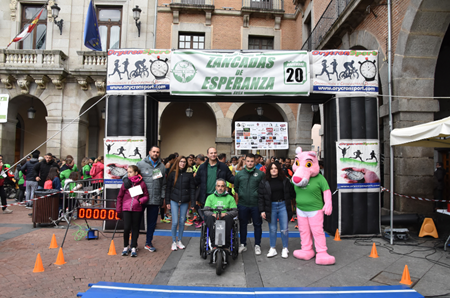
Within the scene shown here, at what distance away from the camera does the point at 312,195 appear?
17.3ft

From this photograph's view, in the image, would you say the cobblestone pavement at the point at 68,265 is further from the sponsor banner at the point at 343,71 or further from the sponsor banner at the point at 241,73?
the sponsor banner at the point at 343,71

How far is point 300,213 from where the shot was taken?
5391 mm

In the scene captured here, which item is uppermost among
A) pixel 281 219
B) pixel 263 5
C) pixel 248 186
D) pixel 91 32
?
pixel 263 5

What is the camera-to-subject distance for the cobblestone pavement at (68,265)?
406 centimetres

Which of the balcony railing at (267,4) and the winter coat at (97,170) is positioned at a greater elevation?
the balcony railing at (267,4)

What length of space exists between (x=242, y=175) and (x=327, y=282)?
90.9 inches

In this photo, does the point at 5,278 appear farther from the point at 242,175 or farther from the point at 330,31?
the point at 330,31

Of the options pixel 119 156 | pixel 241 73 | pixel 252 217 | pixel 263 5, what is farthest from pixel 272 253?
pixel 263 5

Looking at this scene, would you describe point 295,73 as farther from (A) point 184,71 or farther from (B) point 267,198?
(B) point 267,198

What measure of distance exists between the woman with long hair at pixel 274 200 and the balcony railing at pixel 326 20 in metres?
7.29

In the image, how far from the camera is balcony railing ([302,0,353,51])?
10383 mm

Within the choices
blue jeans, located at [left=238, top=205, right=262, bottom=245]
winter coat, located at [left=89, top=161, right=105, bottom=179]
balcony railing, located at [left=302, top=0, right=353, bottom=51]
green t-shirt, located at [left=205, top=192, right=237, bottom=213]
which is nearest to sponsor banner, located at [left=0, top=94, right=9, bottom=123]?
winter coat, located at [left=89, top=161, right=105, bottom=179]

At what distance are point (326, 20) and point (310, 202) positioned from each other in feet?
30.6

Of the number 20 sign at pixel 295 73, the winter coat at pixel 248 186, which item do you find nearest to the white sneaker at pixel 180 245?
the winter coat at pixel 248 186
